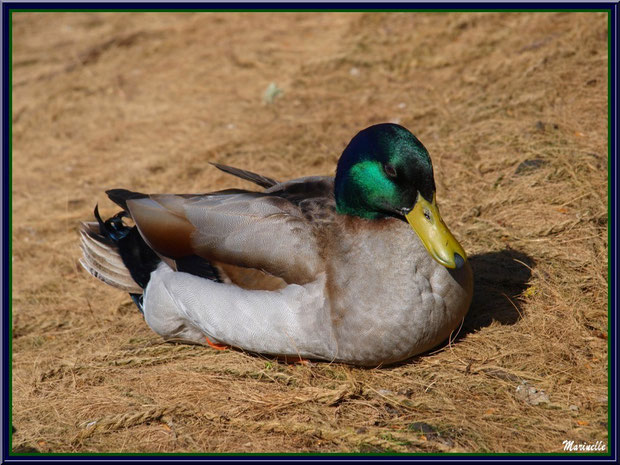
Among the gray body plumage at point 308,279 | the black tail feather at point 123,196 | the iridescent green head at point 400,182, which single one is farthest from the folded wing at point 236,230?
the iridescent green head at point 400,182

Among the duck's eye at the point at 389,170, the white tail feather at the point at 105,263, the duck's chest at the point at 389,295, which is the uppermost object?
the duck's eye at the point at 389,170

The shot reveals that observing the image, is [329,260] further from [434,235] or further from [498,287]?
[498,287]

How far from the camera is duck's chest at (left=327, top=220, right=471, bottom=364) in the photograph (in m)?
3.63

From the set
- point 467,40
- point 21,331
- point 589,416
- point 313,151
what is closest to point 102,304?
point 21,331

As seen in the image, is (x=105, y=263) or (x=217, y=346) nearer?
(x=217, y=346)

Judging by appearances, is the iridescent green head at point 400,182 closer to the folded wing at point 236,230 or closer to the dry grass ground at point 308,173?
the folded wing at point 236,230

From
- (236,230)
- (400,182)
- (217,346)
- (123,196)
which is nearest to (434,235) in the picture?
(400,182)

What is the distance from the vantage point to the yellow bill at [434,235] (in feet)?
11.4

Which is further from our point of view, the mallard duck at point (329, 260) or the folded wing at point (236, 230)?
the folded wing at point (236, 230)

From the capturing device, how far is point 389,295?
3.62 metres

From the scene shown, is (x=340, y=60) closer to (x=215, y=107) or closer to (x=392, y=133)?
(x=215, y=107)

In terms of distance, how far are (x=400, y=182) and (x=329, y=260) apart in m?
0.55

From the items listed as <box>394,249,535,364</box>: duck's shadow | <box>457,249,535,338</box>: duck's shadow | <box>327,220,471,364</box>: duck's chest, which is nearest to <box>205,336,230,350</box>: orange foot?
<box>327,220,471,364</box>: duck's chest
